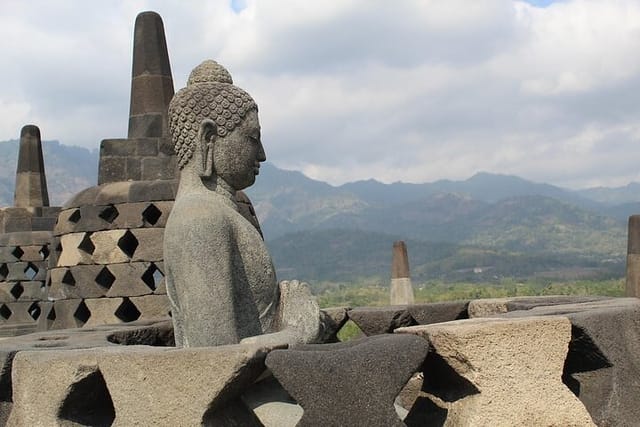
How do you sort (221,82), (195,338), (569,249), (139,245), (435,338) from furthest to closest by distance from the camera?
(569,249) → (139,245) → (221,82) → (195,338) → (435,338)

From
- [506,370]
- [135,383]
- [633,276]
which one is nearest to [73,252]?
[135,383]

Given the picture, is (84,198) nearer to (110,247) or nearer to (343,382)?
(110,247)

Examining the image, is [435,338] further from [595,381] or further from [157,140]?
[157,140]

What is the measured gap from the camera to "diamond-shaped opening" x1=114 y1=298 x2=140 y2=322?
6.64 meters

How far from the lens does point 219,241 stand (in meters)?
3.30

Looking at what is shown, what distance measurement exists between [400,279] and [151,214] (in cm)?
747

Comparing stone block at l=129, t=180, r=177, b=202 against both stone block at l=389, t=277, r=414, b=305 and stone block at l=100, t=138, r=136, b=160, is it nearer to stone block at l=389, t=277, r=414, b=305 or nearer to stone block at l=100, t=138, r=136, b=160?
stone block at l=100, t=138, r=136, b=160

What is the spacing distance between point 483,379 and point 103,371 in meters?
1.46

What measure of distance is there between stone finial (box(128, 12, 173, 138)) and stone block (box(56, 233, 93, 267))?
131 centimetres

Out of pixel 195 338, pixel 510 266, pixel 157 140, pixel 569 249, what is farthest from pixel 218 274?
pixel 569 249

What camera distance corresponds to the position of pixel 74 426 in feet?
9.84

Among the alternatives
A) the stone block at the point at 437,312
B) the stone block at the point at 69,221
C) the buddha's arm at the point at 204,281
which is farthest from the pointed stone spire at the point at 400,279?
the buddha's arm at the point at 204,281

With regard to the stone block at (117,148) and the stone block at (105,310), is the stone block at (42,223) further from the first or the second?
the stone block at (105,310)

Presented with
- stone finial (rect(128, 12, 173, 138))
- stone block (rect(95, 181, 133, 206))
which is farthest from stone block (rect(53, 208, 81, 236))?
stone finial (rect(128, 12, 173, 138))
